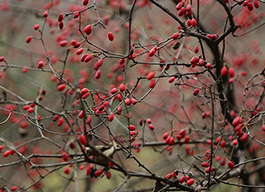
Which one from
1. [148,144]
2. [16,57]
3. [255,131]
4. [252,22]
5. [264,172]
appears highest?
[16,57]

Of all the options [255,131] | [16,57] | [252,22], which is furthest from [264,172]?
[16,57]

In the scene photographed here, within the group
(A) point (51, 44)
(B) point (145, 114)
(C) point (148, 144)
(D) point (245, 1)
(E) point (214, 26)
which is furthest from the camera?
(A) point (51, 44)

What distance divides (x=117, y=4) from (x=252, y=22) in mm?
2044

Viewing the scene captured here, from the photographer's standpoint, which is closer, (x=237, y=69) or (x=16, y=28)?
(x=237, y=69)

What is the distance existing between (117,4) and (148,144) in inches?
108

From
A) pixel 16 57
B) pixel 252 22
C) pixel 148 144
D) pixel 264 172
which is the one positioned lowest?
pixel 264 172

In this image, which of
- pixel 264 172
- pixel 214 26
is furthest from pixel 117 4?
pixel 264 172

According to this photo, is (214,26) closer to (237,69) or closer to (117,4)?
(237,69)

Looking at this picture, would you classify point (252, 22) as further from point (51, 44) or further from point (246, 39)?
point (51, 44)

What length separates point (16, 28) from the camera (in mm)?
6543

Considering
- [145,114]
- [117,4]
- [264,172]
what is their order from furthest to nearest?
[145,114] < [117,4] < [264,172]

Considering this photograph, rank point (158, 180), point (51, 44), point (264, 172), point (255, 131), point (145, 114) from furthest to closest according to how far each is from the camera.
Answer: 1. point (51, 44)
2. point (145, 114)
3. point (255, 131)
4. point (264, 172)
5. point (158, 180)

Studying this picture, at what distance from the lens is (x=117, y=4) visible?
522 centimetres

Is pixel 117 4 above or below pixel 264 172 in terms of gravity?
above
